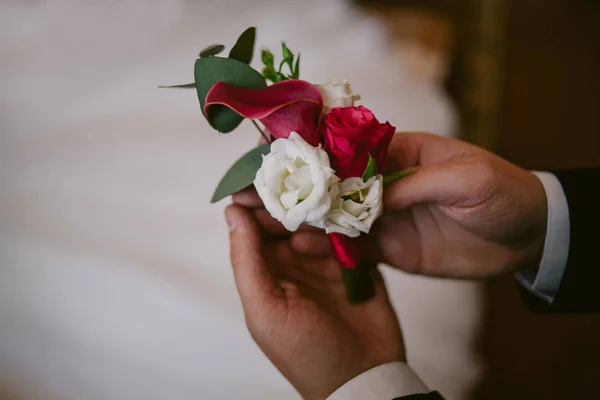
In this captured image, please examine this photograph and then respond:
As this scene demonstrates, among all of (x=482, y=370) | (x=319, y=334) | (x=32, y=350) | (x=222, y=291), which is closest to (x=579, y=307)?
(x=482, y=370)

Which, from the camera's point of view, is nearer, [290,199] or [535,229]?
[290,199]

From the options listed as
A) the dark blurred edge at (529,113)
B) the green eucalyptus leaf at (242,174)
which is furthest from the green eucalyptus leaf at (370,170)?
the dark blurred edge at (529,113)

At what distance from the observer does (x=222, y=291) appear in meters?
0.98

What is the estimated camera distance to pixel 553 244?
2.66ft

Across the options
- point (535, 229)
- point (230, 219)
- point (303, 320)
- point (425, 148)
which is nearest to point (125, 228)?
point (230, 219)

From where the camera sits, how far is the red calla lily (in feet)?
1.84

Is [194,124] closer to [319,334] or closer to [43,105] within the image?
[43,105]

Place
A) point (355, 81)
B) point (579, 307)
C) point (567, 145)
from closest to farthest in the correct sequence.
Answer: point (579, 307) < point (355, 81) < point (567, 145)

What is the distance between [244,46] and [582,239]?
1.97 ft

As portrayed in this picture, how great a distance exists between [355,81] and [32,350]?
3.13 feet

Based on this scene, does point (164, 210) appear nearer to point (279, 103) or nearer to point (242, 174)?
point (242, 174)

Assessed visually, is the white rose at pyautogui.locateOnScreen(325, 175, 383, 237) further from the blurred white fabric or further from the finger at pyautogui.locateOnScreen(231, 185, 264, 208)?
the blurred white fabric

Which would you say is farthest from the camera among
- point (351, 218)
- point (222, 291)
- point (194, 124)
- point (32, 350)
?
point (194, 124)

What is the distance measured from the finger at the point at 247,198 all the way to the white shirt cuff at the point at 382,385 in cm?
28
